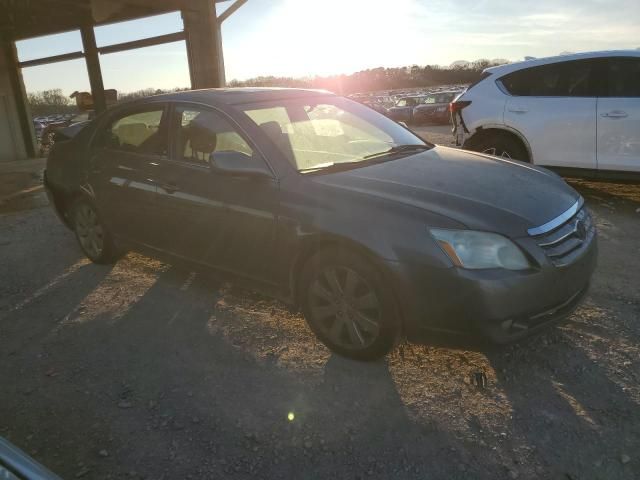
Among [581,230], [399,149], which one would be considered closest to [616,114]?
[399,149]

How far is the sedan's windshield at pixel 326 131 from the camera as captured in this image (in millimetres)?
3273

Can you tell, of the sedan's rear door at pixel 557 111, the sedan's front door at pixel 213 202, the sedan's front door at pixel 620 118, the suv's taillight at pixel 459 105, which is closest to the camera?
the sedan's front door at pixel 213 202

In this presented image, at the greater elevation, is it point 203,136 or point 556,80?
point 556,80

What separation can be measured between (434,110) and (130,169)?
1777 centimetres

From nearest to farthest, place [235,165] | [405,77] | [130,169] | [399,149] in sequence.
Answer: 1. [235,165]
2. [399,149]
3. [130,169]
4. [405,77]

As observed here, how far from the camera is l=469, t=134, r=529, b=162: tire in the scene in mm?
6297

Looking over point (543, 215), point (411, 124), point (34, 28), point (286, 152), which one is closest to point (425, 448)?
point (543, 215)

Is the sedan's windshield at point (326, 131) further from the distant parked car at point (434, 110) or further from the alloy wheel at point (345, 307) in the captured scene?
the distant parked car at point (434, 110)

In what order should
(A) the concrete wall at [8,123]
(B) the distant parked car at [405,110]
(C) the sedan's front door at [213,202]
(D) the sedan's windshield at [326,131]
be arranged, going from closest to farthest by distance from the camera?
(C) the sedan's front door at [213,202] < (D) the sedan's windshield at [326,131] < (A) the concrete wall at [8,123] < (B) the distant parked car at [405,110]

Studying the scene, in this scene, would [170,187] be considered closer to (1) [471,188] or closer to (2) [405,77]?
(1) [471,188]

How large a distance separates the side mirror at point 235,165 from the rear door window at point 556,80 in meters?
4.61

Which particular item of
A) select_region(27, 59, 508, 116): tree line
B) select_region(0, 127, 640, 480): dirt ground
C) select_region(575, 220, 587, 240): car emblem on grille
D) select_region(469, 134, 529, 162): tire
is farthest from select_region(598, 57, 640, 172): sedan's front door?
select_region(27, 59, 508, 116): tree line

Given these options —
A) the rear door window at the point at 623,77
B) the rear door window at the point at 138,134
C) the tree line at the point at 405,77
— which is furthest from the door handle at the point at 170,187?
the tree line at the point at 405,77

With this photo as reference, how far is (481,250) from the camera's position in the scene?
2441 mm
